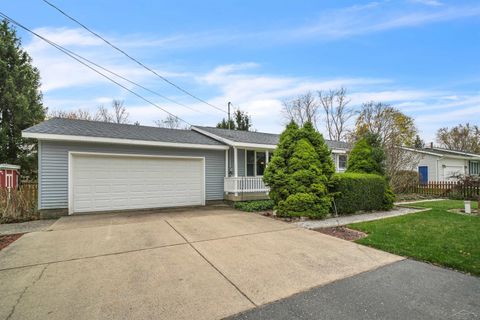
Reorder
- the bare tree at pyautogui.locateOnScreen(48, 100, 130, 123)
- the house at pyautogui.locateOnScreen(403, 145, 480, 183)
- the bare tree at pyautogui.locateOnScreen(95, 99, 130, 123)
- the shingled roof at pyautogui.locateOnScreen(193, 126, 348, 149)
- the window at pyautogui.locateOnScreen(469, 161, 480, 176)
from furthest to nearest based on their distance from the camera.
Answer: the bare tree at pyautogui.locateOnScreen(95, 99, 130, 123)
the bare tree at pyautogui.locateOnScreen(48, 100, 130, 123)
the window at pyautogui.locateOnScreen(469, 161, 480, 176)
the house at pyautogui.locateOnScreen(403, 145, 480, 183)
the shingled roof at pyautogui.locateOnScreen(193, 126, 348, 149)

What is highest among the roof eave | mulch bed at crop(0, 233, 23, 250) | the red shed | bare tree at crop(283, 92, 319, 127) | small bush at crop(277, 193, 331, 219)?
bare tree at crop(283, 92, 319, 127)

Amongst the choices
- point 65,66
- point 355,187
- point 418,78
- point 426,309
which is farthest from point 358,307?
point 418,78

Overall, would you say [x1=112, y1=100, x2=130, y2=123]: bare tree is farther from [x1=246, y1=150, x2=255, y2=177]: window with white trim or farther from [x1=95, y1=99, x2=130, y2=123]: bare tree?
[x1=246, y1=150, x2=255, y2=177]: window with white trim

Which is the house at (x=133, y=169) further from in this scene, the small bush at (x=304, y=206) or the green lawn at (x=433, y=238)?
the green lawn at (x=433, y=238)

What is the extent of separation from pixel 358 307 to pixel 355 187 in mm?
7019

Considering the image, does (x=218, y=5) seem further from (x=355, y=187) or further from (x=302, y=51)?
(x=355, y=187)

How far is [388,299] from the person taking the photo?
300cm

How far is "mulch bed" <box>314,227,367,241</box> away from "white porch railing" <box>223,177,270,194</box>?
4.81 metres

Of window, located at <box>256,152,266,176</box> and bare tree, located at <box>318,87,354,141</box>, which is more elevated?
bare tree, located at <box>318,87,354,141</box>

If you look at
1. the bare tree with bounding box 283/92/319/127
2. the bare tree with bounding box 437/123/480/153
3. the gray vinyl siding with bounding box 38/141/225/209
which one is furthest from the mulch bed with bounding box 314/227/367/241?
the bare tree with bounding box 437/123/480/153

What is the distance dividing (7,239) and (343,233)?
7.86m

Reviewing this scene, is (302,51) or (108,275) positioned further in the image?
(302,51)

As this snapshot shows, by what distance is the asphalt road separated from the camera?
2.67 m

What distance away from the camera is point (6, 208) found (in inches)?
301
